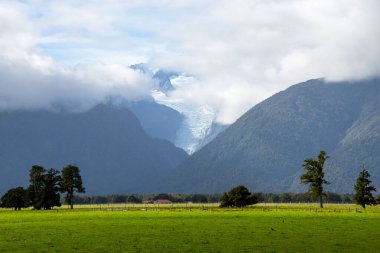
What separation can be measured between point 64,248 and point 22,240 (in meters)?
9.54

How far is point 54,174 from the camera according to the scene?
196500mm

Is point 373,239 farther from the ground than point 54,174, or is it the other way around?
point 54,174

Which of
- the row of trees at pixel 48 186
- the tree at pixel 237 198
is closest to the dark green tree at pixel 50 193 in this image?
the row of trees at pixel 48 186

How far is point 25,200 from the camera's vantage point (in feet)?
644

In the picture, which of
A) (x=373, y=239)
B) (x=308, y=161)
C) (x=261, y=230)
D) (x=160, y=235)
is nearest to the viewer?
(x=373, y=239)

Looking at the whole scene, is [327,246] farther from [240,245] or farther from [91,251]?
[91,251]

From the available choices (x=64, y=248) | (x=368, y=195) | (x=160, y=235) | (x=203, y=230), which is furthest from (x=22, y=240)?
(x=368, y=195)

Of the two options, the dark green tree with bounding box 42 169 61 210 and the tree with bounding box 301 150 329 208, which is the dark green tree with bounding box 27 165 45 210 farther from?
the tree with bounding box 301 150 329 208

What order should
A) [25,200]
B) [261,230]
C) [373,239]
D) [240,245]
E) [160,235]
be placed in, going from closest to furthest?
[240,245], [373,239], [160,235], [261,230], [25,200]

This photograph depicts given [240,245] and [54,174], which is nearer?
[240,245]

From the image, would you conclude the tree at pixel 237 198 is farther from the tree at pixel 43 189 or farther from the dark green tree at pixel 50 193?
the tree at pixel 43 189

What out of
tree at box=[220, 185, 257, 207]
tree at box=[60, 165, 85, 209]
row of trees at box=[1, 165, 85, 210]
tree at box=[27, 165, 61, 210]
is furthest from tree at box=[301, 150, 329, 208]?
tree at box=[27, 165, 61, 210]

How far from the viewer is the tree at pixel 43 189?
19012 cm

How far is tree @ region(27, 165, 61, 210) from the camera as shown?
190m
